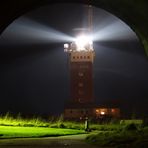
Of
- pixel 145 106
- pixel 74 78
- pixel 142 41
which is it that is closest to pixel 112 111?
pixel 145 106

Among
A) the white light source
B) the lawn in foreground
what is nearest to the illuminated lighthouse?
the white light source

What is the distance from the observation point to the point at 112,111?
7019cm

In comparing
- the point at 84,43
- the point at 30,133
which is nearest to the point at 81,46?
the point at 84,43

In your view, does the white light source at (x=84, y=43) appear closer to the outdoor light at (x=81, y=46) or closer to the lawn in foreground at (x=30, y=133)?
the outdoor light at (x=81, y=46)

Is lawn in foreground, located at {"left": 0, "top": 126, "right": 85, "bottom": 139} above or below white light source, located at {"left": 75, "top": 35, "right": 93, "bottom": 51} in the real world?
below

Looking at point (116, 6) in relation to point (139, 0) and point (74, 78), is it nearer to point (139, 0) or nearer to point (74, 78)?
point (139, 0)

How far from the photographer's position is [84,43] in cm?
7806

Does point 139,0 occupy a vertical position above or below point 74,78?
below

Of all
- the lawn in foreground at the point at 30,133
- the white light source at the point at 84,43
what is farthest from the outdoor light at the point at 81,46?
the lawn in foreground at the point at 30,133

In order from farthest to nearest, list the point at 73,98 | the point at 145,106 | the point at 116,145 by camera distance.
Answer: the point at 73,98 → the point at 145,106 → the point at 116,145

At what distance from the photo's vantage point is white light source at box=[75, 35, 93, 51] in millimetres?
72338

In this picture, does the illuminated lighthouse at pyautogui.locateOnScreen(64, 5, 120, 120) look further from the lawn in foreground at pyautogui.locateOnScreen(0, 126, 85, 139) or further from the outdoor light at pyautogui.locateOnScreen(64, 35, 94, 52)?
the lawn in foreground at pyautogui.locateOnScreen(0, 126, 85, 139)

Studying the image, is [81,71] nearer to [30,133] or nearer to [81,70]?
[81,70]

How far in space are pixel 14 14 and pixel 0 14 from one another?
98 cm
